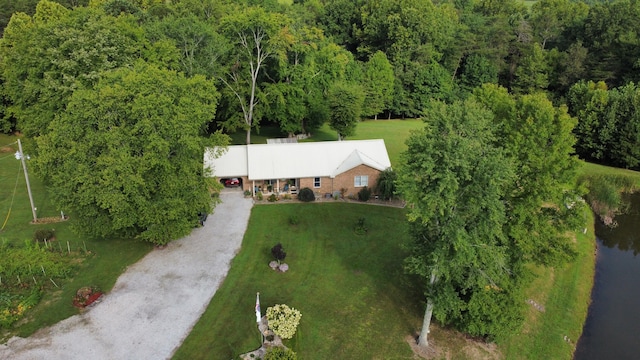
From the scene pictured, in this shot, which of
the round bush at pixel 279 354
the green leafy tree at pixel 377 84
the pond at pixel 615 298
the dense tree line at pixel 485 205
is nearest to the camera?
the dense tree line at pixel 485 205

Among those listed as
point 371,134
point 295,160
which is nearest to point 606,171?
point 371,134

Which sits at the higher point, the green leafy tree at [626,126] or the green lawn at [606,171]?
the green leafy tree at [626,126]

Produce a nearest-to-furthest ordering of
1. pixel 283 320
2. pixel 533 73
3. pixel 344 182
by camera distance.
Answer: pixel 283 320
pixel 344 182
pixel 533 73

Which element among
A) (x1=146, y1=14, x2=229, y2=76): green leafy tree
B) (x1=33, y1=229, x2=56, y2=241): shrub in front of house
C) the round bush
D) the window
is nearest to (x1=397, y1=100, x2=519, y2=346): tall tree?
the round bush

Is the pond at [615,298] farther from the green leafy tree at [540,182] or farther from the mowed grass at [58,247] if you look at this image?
the mowed grass at [58,247]

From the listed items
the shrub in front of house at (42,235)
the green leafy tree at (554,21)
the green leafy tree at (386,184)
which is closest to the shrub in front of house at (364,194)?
the green leafy tree at (386,184)

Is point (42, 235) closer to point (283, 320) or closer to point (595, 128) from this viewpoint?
point (283, 320)

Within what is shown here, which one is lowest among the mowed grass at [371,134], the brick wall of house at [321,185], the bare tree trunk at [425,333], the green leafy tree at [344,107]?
the bare tree trunk at [425,333]
